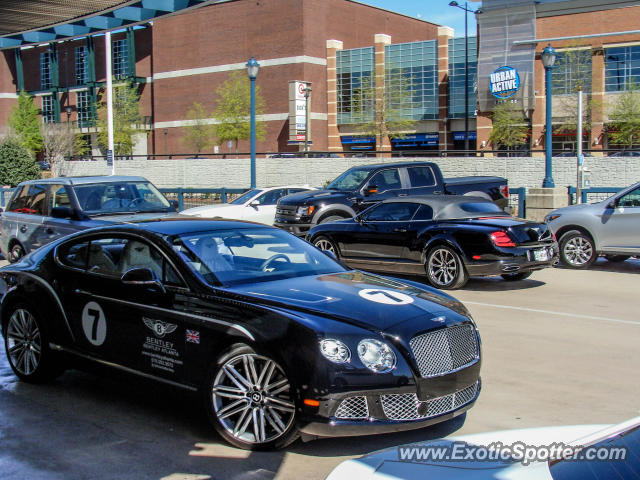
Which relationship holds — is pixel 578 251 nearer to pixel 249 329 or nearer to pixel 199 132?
pixel 249 329

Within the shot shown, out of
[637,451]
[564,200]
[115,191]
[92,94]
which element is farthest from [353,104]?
[637,451]

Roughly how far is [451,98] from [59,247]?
60266 mm

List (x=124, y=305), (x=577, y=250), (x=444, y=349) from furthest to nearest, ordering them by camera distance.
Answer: (x=577, y=250)
(x=124, y=305)
(x=444, y=349)

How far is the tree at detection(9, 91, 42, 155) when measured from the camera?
7882 cm

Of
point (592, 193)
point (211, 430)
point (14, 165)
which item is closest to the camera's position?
point (211, 430)

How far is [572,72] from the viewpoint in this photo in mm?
50875

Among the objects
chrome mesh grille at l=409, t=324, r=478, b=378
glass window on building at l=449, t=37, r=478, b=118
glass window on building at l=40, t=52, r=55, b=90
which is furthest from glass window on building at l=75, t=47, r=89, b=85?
chrome mesh grille at l=409, t=324, r=478, b=378

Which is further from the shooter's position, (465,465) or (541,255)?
(541,255)

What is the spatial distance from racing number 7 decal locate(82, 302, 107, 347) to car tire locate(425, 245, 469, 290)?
7092 millimetres

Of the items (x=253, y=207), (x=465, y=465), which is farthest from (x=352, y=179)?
(x=465, y=465)

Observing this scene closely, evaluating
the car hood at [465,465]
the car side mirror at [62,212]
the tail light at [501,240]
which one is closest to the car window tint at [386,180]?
the tail light at [501,240]

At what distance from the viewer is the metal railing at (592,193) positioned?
1853 centimetres

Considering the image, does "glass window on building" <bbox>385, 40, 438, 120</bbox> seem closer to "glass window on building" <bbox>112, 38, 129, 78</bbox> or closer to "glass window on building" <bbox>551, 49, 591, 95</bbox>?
"glass window on building" <bbox>551, 49, 591, 95</bbox>

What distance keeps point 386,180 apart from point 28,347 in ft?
38.9
